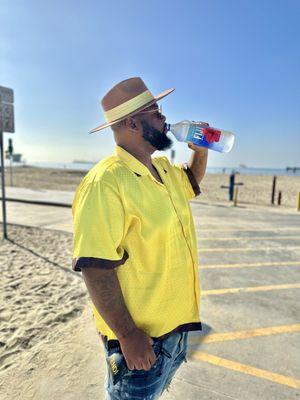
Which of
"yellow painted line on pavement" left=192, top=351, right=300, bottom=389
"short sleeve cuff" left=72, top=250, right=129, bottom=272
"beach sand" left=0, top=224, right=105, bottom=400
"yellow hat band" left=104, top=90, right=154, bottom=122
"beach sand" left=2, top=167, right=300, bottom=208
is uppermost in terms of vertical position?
"yellow hat band" left=104, top=90, right=154, bottom=122

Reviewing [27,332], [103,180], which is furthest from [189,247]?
[27,332]

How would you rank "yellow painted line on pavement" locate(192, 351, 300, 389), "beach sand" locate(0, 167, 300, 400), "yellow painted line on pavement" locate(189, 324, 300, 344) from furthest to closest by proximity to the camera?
"yellow painted line on pavement" locate(189, 324, 300, 344) < "yellow painted line on pavement" locate(192, 351, 300, 389) < "beach sand" locate(0, 167, 300, 400)

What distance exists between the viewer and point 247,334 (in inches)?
136

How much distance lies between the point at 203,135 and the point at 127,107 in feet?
2.55

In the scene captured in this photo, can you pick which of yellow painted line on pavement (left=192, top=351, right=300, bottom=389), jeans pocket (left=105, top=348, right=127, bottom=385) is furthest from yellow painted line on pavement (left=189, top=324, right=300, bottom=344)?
jeans pocket (left=105, top=348, right=127, bottom=385)

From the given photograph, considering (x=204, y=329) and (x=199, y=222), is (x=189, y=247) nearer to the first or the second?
(x=204, y=329)

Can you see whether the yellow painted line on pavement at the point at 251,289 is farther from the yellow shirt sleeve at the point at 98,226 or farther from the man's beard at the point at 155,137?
the yellow shirt sleeve at the point at 98,226

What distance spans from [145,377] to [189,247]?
2.19 ft

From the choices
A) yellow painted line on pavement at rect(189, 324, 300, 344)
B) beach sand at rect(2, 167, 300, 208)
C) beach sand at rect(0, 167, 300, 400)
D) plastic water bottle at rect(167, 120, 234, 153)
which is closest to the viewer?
plastic water bottle at rect(167, 120, 234, 153)

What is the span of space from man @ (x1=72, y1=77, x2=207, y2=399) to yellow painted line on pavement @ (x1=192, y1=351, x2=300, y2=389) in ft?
4.28

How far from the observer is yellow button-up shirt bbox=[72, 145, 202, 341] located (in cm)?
138

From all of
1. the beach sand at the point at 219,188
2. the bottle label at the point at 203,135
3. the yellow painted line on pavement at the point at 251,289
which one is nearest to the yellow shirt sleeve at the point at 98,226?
the bottle label at the point at 203,135

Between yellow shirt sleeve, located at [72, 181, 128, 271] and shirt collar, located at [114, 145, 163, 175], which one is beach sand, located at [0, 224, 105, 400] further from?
shirt collar, located at [114, 145, 163, 175]

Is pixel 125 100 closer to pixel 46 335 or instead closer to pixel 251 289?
pixel 46 335
